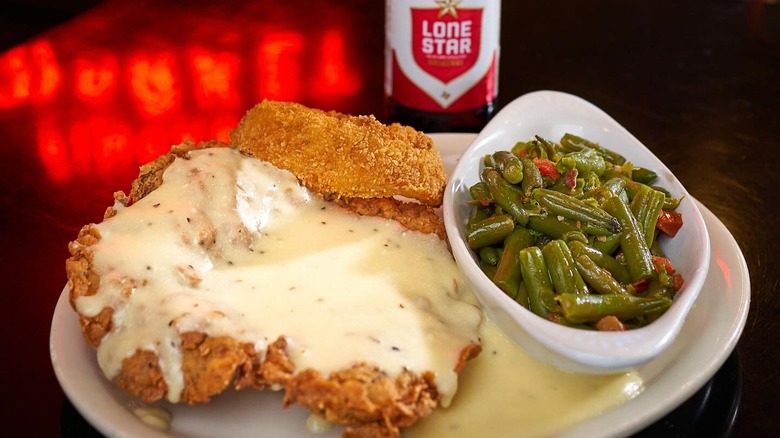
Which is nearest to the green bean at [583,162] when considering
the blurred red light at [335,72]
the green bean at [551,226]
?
the green bean at [551,226]

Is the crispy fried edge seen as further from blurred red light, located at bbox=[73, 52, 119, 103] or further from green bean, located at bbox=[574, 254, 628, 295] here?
blurred red light, located at bbox=[73, 52, 119, 103]

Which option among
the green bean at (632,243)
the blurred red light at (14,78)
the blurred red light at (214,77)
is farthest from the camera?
the blurred red light at (214,77)

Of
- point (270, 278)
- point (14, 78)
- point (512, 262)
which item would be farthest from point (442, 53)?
point (14, 78)

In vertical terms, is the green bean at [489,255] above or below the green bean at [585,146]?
below

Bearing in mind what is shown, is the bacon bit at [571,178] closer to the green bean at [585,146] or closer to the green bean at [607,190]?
the green bean at [607,190]

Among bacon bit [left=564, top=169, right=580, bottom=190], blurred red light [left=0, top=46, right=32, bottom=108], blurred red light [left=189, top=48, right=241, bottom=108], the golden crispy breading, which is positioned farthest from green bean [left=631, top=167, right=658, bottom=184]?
blurred red light [left=0, top=46, right=32, bottom=108]

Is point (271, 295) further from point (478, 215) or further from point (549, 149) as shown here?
point (549, 149)
